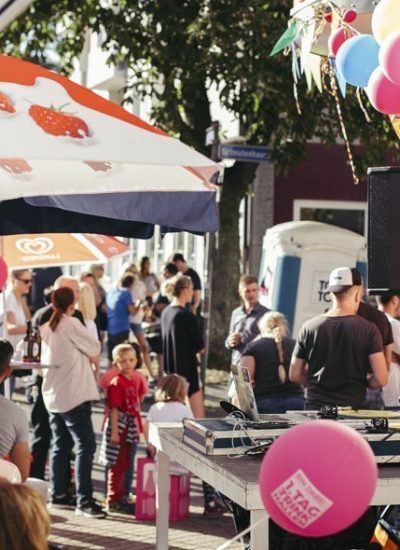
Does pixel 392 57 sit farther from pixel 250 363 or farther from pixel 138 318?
pixel 138 318

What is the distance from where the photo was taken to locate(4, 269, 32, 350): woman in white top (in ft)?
42.7

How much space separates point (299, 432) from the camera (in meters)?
3.81

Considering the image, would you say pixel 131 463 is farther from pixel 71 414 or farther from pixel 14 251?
pixel 14 251

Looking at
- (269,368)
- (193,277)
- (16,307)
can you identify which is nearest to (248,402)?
(269,368)

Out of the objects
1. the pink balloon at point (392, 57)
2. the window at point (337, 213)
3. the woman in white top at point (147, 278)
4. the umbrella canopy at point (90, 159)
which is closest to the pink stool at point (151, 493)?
the umbrella canopy at point (90, 159)

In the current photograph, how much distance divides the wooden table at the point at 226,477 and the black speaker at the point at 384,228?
1.06 m

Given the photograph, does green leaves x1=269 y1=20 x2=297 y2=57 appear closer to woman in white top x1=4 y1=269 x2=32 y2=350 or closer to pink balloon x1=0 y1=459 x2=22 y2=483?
pink balloon x1=0 y1=459 x2=22 y2=483

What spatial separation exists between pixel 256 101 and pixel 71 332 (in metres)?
10.1

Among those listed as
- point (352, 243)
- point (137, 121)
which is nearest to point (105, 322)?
point (352, 243)

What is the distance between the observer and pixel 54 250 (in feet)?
39.0

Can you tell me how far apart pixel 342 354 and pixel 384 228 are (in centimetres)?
202

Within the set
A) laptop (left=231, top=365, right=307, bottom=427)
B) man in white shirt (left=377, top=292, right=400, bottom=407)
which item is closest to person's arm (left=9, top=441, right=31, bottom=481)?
laptop (left=231, top=365, right=307, bottom=427)

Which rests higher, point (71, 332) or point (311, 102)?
point (311, 102)

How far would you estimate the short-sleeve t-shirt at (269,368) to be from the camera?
947cm
